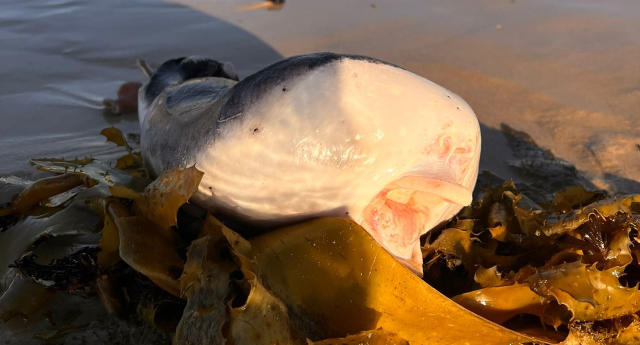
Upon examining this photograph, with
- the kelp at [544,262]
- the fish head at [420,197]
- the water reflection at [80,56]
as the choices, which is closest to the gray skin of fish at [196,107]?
the fish head at [420,197]

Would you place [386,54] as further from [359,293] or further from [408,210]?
[359,293]

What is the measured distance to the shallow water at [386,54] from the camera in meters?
2.96

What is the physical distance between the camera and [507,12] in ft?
16.1

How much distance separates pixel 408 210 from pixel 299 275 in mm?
373

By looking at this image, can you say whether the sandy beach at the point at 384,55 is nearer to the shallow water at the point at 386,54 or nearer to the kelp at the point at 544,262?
the shallow water at the point at 386,54

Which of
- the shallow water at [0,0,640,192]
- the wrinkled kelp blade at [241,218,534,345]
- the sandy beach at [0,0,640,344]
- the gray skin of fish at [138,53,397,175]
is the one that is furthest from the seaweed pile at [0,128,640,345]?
the shallow water at [0,0,640,192]

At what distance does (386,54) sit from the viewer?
419 cm

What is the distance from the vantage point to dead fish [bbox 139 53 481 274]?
1.32 meters

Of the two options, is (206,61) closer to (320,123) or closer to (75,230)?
(75,230)

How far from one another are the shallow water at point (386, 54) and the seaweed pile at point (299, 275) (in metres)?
1.03

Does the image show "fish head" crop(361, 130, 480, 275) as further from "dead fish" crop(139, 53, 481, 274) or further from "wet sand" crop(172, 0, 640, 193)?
"wet sand" crop(172, 0, 640, 193)

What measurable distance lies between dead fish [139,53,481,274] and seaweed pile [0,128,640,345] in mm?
80

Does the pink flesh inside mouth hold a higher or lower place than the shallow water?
higher

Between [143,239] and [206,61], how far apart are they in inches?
52.7
